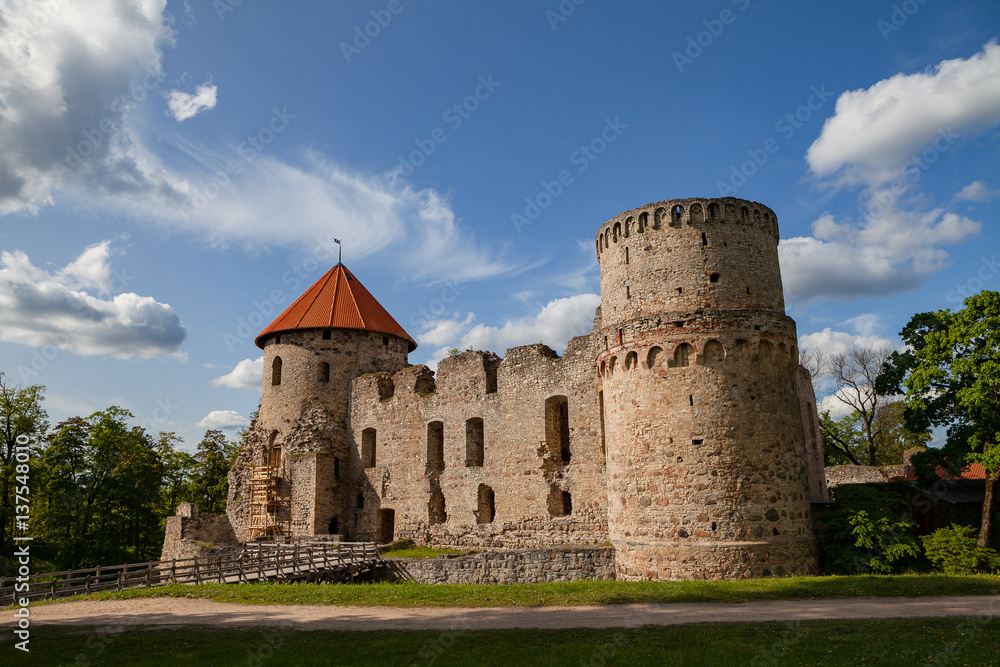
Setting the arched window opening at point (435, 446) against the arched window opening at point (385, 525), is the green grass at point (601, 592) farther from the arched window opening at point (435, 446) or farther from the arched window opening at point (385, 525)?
the arched window opening at point (385, 525)

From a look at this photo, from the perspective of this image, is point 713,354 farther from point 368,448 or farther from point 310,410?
point 310,410

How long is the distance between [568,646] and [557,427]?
1256 centimetres

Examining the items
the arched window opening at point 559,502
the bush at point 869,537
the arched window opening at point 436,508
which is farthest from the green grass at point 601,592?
the arched window opening at point 436,508

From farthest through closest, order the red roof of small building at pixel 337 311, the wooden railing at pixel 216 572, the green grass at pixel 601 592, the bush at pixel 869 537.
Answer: the red roof of small building at pixel 337 311 → the wooden railing at pixel 216 572 → the bush at pixel 869 537 → the green grass at pixel 601 592

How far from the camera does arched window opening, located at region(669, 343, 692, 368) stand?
17.0m

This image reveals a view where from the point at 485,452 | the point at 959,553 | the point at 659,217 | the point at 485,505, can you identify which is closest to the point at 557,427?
the point at 485,452

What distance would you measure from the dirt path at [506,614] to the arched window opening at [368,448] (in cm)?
1311

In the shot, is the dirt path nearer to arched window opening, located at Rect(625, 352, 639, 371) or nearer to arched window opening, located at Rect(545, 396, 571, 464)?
arched window opening, located at Rect(625, 352, 639, 371)

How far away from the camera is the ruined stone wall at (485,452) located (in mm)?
20953

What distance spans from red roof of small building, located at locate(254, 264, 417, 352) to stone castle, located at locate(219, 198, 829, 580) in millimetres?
143

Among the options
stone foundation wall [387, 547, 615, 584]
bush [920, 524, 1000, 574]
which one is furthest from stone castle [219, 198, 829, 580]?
bush [920, 524, 1000, 574]

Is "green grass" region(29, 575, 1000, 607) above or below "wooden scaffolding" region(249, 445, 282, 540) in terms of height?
below

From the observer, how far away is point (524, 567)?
1833 cm

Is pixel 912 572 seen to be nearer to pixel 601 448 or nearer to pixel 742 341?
pixel 742 341
